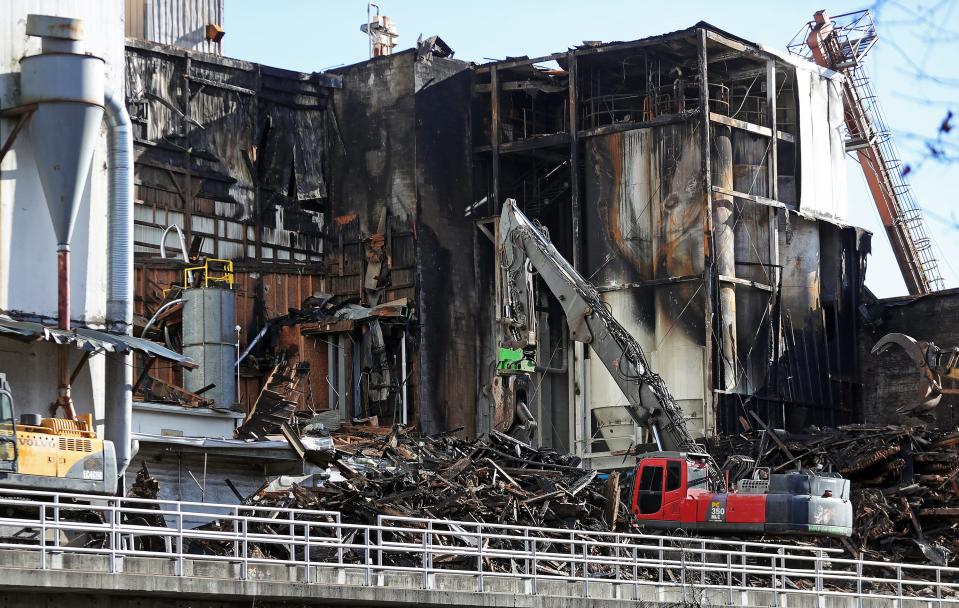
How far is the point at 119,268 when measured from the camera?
3828 cm

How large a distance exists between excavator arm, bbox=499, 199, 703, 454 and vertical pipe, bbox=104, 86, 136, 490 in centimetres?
1474

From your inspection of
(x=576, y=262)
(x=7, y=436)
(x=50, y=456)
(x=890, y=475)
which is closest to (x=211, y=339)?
(x=576, y=262)

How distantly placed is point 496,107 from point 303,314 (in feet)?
35.2

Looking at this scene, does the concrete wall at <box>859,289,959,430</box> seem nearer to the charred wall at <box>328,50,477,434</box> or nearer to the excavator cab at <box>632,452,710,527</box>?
the charred wall at <box>328,50,477,434</box>

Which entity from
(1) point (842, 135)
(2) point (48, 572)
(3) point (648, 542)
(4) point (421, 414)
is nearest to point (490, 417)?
(4) point (421, 414)

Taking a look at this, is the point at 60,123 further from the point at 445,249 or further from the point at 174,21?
the point at 174,21

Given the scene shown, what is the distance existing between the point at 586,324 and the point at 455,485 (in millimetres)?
9736

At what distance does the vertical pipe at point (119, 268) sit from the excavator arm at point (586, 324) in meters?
14.7

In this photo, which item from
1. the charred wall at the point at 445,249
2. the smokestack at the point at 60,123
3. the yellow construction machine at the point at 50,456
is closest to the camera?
the yellow construction machine at the point at 50,456

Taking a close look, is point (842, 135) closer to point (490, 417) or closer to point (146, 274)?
point (490, 417)

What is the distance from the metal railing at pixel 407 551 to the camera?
26.9 m

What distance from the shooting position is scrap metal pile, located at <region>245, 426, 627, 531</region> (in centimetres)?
4256

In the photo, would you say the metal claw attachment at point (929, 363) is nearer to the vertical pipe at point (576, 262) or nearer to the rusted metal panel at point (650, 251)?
the rusted metal panel at point (650, 251)

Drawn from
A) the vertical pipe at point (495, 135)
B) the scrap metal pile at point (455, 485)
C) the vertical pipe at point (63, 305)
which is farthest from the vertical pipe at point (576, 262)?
the vertical pipe at point (63, 305)
